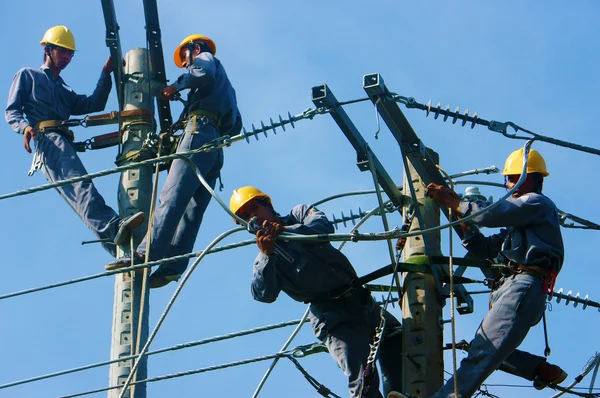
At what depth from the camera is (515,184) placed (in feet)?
30.0

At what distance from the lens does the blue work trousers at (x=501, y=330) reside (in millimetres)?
8680

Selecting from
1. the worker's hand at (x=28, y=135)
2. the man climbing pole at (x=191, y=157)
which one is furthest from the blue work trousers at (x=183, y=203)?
the worker's hand at (x=28, y=135)

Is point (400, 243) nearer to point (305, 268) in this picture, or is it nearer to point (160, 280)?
point (305, 268)

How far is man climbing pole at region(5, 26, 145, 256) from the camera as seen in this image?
11.5 metres

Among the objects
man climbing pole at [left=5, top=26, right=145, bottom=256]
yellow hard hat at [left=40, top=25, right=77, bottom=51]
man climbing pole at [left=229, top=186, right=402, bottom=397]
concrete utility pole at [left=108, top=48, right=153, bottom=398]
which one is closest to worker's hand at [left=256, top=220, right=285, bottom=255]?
man climbing pole at [left=229, top=186, right=402, bottom=397]

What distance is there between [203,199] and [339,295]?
2.53 metres

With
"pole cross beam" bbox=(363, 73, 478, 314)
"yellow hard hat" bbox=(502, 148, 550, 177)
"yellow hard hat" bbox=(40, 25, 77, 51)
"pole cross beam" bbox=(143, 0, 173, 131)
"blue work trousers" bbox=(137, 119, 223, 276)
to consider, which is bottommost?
"yellow hard hat" bbox=(502, 148, 550, 177)

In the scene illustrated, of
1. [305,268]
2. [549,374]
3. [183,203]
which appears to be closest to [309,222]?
[305,268]

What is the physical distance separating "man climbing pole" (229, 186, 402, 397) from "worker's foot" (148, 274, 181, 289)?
1.40 m

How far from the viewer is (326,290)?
9.64 meters

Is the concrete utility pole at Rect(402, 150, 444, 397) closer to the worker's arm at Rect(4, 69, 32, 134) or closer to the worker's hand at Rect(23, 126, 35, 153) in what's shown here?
the worker's hand at Rect(23, 126, 35, 153)

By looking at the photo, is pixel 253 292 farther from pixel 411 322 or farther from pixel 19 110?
pixel 19 110

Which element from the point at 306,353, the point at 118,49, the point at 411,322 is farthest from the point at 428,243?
the point at 118,49

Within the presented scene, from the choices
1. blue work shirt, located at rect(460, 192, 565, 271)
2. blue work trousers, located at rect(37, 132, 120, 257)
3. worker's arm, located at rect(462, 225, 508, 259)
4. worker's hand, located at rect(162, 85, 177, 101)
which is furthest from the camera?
worker's hand, located at rect(162, 85, 177, 101)
